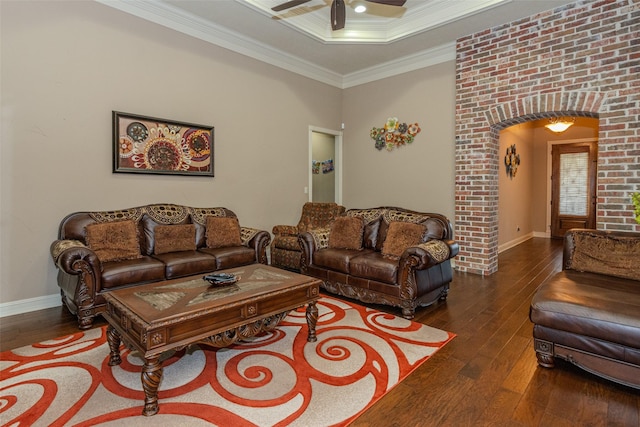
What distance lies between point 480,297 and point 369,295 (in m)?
1.36

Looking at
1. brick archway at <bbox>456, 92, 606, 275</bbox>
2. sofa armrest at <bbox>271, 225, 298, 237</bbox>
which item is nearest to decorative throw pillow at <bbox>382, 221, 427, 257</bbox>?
brick archway at <bbox>456, 92, 606, 275</bbox>

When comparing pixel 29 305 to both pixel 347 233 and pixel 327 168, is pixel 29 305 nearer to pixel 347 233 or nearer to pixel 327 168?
pixel 347 233

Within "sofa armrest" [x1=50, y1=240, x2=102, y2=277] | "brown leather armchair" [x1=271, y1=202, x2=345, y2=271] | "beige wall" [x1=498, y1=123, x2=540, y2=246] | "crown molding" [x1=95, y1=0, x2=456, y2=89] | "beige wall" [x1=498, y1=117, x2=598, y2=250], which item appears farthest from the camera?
"beige wall" [x1=498, y1=117, x2=598, y2=250]

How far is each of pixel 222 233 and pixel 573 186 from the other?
8.60m

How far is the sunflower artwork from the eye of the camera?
5.60 m

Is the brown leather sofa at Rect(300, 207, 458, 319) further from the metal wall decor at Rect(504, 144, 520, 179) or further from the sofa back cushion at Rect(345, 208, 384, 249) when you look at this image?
the metal wall decor at Rect(504, 144, 520, 179)

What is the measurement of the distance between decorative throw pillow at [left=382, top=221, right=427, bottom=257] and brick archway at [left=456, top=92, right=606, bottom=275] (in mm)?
1656

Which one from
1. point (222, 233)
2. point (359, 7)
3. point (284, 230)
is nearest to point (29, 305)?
point (222, 233)

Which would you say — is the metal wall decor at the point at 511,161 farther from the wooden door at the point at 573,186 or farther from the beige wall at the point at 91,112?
the beige wall at the point at 91,112

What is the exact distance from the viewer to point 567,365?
7.65 ft

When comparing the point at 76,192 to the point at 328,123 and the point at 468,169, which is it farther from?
the point at 468,169

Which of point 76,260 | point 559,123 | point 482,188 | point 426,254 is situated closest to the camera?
point 76,260

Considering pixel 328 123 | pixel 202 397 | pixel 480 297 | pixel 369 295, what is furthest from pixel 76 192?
pixel 480 297

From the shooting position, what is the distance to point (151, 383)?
1.80 metres
